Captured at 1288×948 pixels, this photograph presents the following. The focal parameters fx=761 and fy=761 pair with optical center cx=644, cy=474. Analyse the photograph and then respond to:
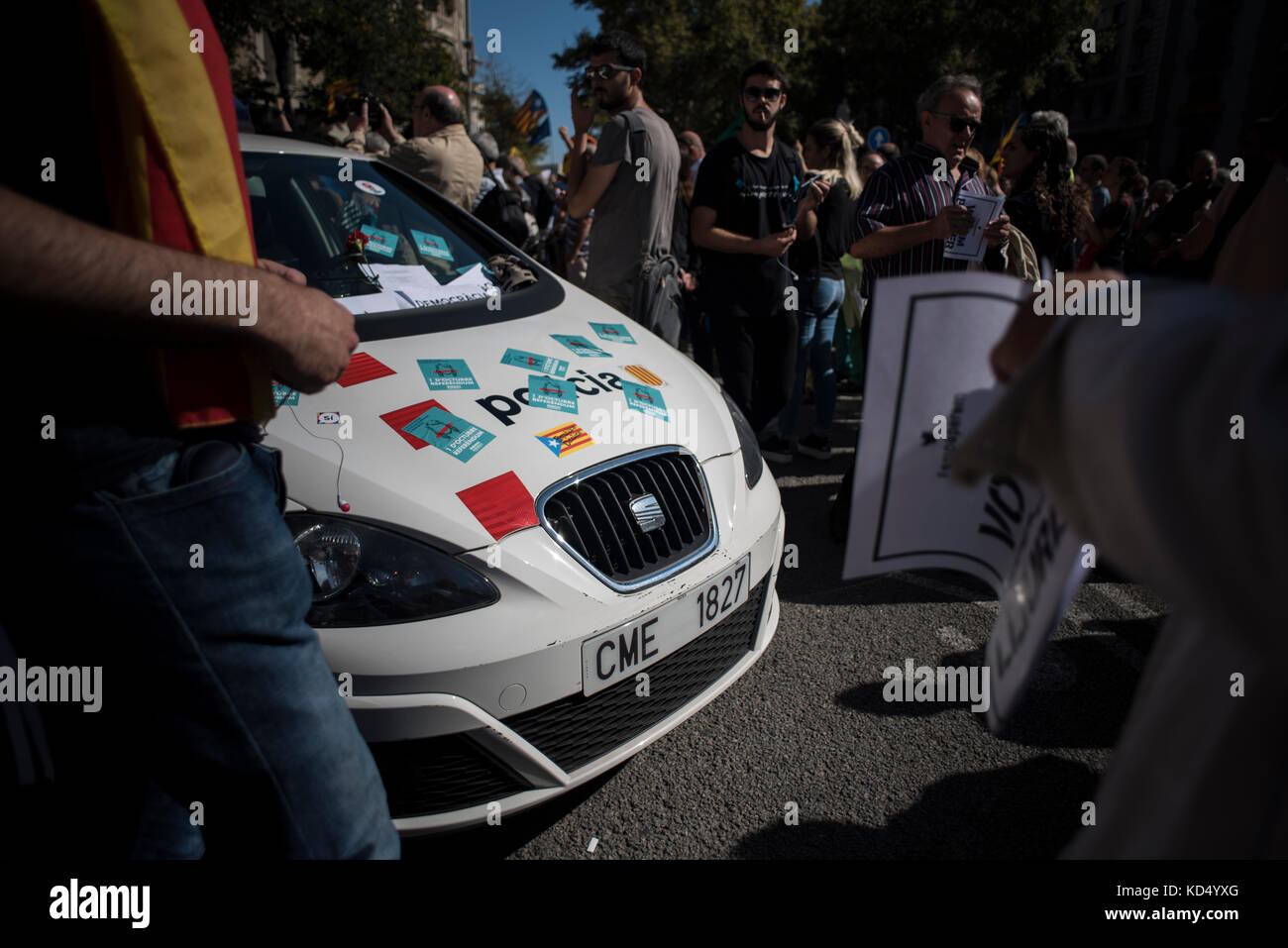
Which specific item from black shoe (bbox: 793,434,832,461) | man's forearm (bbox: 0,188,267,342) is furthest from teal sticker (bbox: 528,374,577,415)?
black shoe (bbox: 793,434,832,461)

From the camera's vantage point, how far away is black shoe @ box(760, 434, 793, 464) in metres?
4.63

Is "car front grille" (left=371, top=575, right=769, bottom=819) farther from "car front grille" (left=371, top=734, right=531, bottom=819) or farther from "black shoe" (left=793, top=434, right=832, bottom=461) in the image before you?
"black shoe" (left=793, top=434, right=832, bottom=461)

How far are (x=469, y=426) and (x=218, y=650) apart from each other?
1.03m

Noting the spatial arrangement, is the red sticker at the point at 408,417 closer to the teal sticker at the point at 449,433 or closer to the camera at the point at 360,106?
the teal sticker at the point at 449,433

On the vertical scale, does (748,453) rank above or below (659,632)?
above

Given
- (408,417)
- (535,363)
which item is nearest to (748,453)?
(535,363)

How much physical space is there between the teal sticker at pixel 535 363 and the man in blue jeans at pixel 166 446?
1.13 m

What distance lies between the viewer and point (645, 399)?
7.43 ft

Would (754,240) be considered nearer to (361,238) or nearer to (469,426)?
(361,238)

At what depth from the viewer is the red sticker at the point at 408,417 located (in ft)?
6.07

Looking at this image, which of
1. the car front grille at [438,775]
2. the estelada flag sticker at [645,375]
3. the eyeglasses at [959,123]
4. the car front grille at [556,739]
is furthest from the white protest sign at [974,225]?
the car front grille at [438,775]

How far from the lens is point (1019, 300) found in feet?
2.40
